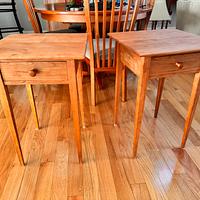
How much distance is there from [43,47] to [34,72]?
15 centimetres

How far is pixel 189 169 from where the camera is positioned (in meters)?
1.13

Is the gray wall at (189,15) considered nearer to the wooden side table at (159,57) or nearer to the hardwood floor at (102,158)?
the hardwood floor at (102,158)

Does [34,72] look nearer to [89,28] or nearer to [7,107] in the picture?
[7,107]

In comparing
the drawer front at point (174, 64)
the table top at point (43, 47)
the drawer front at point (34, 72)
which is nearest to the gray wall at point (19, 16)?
the table top at point (43, 47)

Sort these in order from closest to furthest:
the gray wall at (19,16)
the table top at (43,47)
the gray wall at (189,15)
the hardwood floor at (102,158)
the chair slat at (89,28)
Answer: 1. the table top at (43,47)
2. the hardwood floor at (102,158)
3. the chair slat at (89,28)
4. the gray wall at (189,15)
5. the gray wall at (19,16)

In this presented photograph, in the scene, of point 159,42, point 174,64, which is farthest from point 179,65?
point 159,42

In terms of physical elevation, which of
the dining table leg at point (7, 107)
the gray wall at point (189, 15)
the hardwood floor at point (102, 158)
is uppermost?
the gray wall at point (189, 15)

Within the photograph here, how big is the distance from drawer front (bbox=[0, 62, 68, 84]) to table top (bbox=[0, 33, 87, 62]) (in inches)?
1.4

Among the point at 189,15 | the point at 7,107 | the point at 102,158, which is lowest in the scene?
the point at 102,158

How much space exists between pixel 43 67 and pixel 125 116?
923mm

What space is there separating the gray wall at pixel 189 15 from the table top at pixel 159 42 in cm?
146

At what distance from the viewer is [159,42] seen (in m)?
0.98

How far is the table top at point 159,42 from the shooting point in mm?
865

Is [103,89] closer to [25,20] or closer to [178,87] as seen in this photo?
[178,87]
